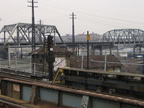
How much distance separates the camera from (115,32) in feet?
474

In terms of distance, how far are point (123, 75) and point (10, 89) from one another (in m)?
5.60

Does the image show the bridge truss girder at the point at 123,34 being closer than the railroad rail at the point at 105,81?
No

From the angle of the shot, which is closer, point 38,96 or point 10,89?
point 38,96

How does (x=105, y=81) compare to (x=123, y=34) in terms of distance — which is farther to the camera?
(x=123, y=34)

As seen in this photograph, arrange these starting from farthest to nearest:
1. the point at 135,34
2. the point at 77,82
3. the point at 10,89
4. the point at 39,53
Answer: the point at 135,34 < the point at 39,53 < the point at 77,82 < the point at 10,89

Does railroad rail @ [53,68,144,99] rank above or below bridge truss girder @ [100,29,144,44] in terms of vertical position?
below

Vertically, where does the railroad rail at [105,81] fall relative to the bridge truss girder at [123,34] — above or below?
below

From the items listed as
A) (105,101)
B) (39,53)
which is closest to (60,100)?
(105,101)

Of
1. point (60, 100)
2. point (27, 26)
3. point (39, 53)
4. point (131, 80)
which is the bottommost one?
point (60, 100)

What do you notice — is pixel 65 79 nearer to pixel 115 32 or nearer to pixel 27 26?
pixel 27 26

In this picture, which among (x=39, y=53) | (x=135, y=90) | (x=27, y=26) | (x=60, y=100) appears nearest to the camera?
(x=60, y=100)

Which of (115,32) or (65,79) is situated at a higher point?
(115,32)

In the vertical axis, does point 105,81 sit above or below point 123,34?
below

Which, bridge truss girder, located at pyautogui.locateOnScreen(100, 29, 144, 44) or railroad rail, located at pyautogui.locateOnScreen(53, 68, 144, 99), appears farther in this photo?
bridge truss girder, located at pyautogui.locateOnScreen(100, 29, 144, 44)
